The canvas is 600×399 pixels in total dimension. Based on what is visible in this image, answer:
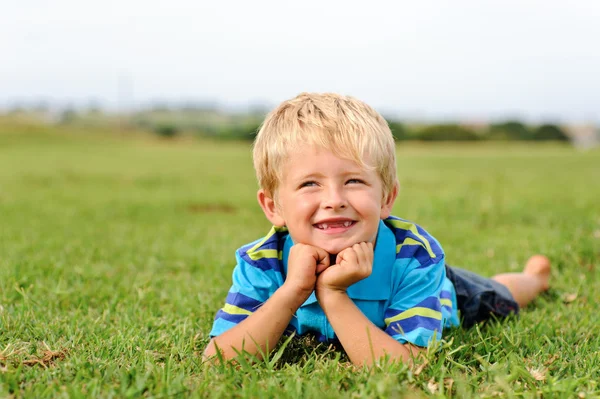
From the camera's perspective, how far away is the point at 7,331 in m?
2.86

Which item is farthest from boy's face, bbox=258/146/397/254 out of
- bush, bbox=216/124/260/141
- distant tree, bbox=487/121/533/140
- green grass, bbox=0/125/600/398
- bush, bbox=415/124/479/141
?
bush, bbox=216/124/260/141

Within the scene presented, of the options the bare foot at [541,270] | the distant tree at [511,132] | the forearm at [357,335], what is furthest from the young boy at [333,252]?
the distant tree at [511,132]

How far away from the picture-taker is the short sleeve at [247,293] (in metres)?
2.65

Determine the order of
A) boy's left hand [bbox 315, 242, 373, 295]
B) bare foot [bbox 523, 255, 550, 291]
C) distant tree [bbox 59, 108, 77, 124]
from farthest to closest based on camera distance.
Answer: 1. distant tree [bbox 59, 108, 77, 124]
2. bare foot [bbox 523, 255, 550, 291]
3. boy's left hand [bbox 315, 242, 373, 295]

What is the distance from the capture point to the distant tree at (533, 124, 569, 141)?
134 ft

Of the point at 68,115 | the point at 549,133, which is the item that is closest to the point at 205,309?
the point at 549,133

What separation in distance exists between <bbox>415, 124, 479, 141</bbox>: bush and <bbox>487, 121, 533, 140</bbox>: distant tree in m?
1.38

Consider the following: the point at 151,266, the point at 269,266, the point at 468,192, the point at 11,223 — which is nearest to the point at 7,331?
the point at 269,266

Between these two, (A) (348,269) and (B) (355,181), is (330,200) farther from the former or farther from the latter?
(A) (348,269)

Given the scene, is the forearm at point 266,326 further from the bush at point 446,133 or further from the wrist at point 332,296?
the bush at point 446,133

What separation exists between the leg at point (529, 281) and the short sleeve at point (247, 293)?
1781mm

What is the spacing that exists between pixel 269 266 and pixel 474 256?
277cm

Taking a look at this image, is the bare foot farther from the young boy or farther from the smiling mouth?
the smiling mouth

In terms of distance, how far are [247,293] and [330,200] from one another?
1.97ft
